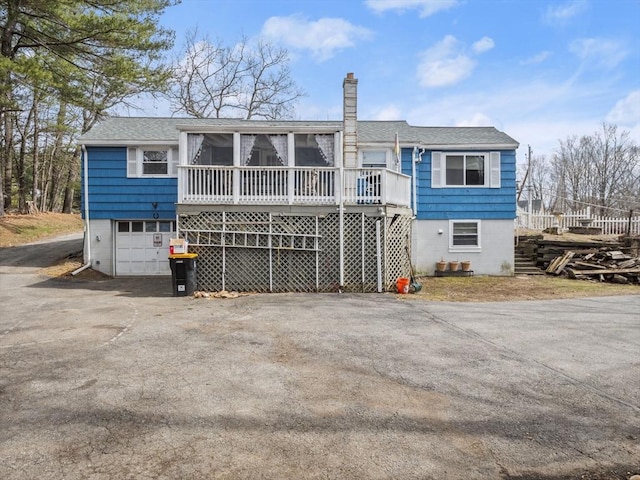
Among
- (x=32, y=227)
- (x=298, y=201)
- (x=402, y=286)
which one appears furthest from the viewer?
(x=32, y=227)

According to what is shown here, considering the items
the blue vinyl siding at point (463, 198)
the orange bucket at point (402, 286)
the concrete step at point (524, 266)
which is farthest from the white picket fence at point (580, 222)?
the orange bucket at point (402, 286)

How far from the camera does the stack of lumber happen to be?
15312 mm

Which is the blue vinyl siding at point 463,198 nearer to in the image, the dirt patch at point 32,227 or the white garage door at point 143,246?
the white garage door at point 143,246

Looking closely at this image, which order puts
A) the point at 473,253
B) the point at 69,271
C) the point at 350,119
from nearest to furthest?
the point at 350,119 → the point at 69,271 → the point at 473,253

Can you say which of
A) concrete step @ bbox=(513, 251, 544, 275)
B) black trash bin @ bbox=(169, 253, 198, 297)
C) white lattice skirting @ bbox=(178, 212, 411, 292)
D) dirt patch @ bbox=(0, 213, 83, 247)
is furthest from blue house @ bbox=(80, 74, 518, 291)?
dirt patch @ bbox=(0, 213, 83, 247)

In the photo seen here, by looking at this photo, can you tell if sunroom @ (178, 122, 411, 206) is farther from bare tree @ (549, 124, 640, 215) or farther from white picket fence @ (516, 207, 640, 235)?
bare tree @ (549, 124, 640, 215)

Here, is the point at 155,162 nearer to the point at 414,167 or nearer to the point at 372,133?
the point at 372,133

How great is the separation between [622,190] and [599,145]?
5520 mm

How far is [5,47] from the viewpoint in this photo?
750 inches

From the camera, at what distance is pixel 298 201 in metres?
12.3

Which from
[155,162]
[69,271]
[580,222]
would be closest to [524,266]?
[580,222]

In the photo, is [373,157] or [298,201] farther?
[373,157]

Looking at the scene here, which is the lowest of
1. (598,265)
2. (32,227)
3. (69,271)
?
(69,271)

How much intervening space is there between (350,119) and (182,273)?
254 inches
